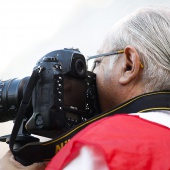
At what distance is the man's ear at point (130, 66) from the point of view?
119 cm

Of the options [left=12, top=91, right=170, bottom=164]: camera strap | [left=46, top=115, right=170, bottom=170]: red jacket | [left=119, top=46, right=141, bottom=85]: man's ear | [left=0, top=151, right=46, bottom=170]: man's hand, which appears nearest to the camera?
[left=46, top=115, right=170, bottom=170]: red jacket

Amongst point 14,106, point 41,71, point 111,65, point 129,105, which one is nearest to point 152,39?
point 111,65

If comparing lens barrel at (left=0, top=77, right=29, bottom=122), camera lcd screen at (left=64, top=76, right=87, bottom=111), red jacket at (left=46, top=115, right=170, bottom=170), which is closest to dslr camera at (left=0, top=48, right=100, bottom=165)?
camera lcd screen at (left=64, top=76, right=87, bottom=111)

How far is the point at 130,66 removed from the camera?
1.23m

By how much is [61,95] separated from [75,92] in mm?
84

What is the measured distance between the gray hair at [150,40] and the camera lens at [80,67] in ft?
0.41

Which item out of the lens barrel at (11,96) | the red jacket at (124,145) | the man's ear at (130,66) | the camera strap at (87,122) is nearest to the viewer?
the red jacket at (124,145)

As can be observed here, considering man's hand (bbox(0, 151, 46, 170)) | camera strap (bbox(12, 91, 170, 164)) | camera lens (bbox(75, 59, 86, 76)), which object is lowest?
man's hand (bbox(0, 151, 46, 170))

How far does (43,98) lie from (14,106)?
261mm

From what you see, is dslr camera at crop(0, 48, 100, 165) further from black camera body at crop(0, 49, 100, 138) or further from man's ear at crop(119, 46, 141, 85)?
man's ear at crop(119, 46, 141, 85)

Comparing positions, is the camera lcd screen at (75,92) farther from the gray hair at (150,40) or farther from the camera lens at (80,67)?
the gray hair at (150,40)

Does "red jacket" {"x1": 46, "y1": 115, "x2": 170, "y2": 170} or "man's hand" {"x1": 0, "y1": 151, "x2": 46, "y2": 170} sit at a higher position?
"red jacket" {"x1": 46, "y1": 115, "x2": 170, "y2": 170}

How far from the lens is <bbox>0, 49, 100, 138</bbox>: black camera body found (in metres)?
1.20

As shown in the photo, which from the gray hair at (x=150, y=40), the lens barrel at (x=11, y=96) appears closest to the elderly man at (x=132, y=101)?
Result: the gray hair at (x=150, y=40)
